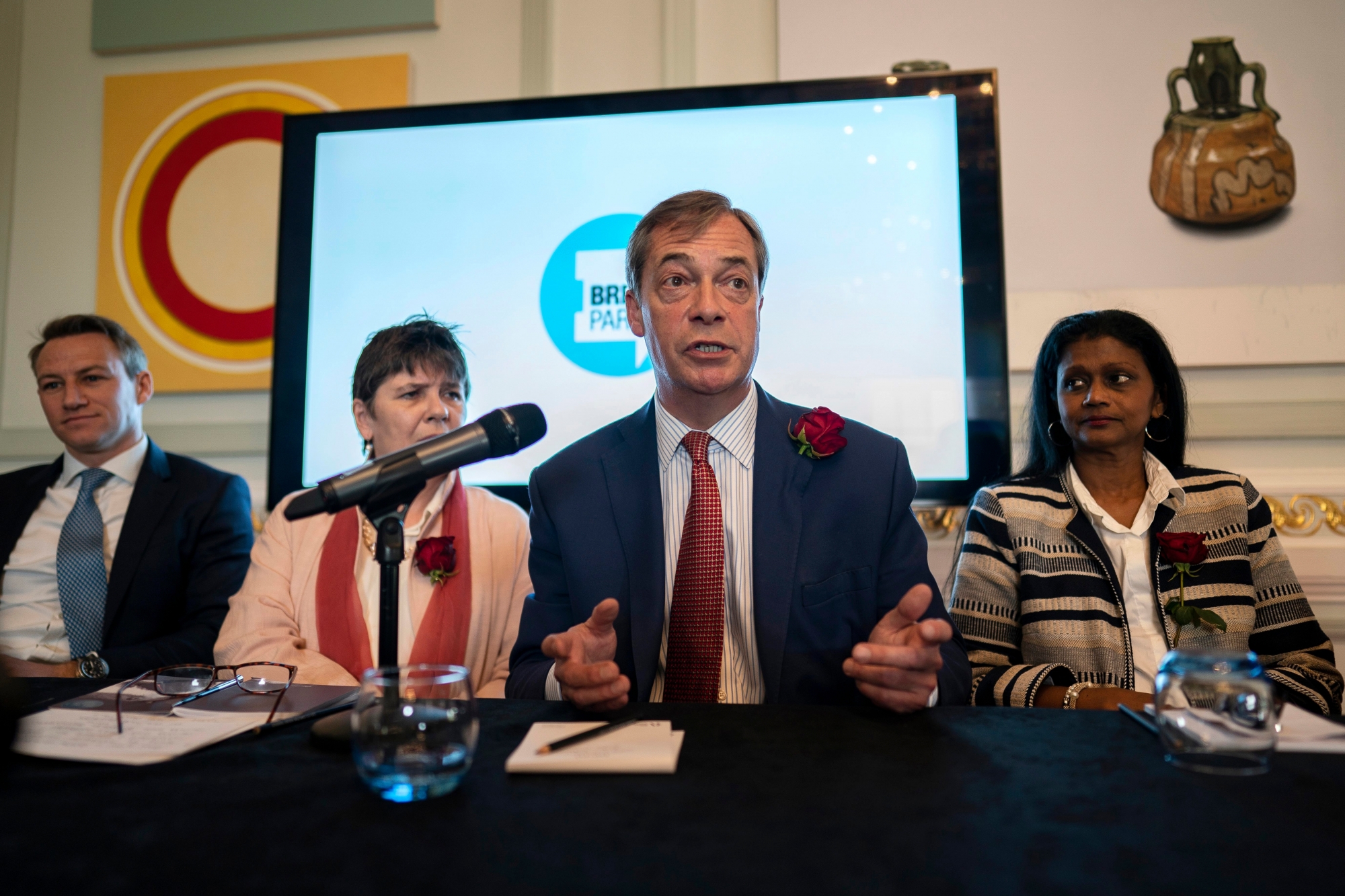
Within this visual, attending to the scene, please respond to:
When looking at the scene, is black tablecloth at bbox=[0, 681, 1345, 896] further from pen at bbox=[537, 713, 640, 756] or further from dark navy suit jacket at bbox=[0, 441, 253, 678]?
dark navy suit jacket at bbox=[0, 441, 253, 678]

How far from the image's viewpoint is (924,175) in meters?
2.75

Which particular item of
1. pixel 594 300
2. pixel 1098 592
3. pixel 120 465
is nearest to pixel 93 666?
pixel 120 465

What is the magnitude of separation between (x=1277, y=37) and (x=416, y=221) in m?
2.84

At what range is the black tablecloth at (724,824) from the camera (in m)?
0.68

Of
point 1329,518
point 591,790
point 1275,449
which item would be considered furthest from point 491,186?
point 1329,518

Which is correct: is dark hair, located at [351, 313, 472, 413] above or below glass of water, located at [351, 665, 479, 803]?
above

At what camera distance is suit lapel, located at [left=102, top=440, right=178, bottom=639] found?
2.59m

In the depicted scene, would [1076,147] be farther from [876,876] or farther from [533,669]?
[876,876]

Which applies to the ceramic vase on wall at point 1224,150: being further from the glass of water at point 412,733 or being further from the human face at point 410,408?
the glass of water at point 412,733

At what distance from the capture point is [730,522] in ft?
5.75

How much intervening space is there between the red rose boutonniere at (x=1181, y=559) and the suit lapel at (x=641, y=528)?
115 centimetres

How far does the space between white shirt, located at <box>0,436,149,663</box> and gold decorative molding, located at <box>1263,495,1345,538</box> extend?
3496 mm

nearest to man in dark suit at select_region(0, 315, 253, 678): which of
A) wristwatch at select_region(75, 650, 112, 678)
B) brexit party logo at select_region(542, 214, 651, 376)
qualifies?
wristwatch at select_region(75, 650, 112, 678)

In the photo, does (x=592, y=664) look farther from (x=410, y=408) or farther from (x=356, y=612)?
(x=410, y=408)
